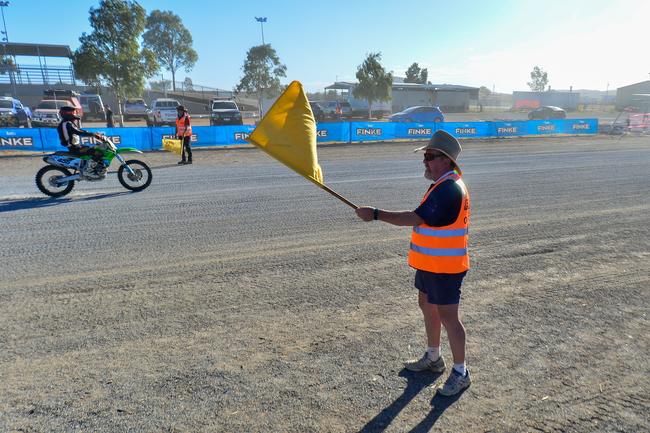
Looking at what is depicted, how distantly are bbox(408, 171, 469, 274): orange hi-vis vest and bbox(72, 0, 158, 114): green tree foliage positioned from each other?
28717 mm

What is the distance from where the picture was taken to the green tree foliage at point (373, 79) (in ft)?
148

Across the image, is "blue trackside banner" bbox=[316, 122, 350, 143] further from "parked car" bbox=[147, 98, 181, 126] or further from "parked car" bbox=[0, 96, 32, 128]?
"parked car" bbox=[0, 96, 32, 128]

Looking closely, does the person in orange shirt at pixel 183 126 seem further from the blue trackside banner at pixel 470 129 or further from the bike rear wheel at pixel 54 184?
the blue trackside banner at pixel 470 129

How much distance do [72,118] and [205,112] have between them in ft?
151

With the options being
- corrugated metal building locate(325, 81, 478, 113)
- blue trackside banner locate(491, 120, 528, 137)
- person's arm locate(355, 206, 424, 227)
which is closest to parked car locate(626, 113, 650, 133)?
blue trackside banner locate(491, 120, 528, 137)

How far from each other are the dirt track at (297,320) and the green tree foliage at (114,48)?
2099 centimetres

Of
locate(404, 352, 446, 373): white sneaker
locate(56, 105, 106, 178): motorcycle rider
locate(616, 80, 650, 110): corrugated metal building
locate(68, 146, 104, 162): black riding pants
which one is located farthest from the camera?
locate(616, 80, 650, 110): corrugated metal building

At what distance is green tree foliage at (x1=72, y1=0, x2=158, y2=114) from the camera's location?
85.5 ft

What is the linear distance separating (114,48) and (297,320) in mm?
28500

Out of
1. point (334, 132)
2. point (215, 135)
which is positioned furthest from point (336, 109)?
point (215, 135)

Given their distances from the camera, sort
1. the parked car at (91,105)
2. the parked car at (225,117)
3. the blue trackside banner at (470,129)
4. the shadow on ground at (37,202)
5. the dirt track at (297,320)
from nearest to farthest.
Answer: the dirt track at (297,320) → the shadow on ground at (37,202) → the blue trackside banner at (470,129) → the parked car at (225,117) → the parked car at (91,105)

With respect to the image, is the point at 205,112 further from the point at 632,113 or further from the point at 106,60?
the point at 632,113

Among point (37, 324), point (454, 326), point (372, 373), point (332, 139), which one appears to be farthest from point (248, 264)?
point (332, 139)

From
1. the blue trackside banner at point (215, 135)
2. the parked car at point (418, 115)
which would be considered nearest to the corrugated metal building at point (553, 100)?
the parked car at point (418, 115)
